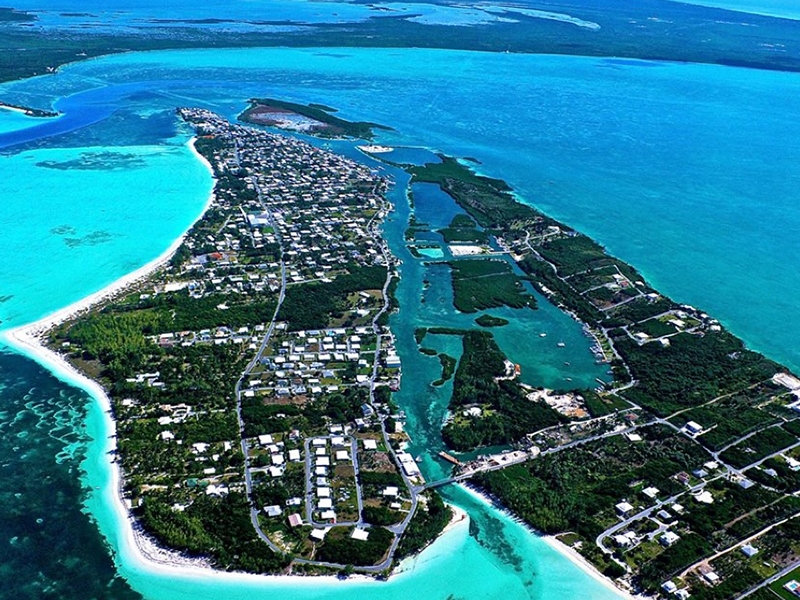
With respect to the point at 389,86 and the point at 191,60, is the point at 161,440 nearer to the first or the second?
the point at 389,86

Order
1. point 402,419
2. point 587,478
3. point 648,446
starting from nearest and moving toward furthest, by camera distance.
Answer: point 587,478
point 648,446
point 402,419

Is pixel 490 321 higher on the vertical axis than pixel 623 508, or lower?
lower

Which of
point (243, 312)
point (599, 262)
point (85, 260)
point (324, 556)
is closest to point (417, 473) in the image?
point (324, 556)

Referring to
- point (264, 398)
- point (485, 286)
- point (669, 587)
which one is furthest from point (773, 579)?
point (485, 286)

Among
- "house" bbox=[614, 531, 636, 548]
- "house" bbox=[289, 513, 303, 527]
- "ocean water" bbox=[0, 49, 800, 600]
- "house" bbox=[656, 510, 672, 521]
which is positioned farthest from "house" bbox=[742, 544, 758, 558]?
"house" bbox=[289, 513, 303, 527]

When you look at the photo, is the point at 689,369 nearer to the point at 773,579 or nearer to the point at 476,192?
the point at 773,579

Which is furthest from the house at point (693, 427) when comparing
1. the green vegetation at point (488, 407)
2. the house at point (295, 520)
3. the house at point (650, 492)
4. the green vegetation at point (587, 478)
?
the house at point (295, 520)
